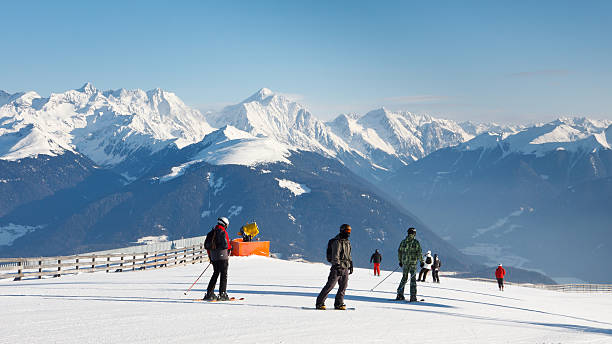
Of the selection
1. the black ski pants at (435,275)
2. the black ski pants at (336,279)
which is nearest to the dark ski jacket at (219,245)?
the black ski pants at (336,279)

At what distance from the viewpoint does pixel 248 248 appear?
46.9 metres

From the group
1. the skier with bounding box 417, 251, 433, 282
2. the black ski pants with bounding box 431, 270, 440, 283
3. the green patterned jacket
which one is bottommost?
the black ski pants with bounding box 431, 270, 440, 283

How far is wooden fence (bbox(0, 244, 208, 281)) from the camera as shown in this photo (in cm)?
3111

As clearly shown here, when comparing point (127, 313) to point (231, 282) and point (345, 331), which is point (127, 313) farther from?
point (231, 282)

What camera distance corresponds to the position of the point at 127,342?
35.6 feet

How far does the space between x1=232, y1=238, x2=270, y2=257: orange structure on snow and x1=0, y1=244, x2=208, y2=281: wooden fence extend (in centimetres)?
241

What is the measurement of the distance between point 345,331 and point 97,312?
634cm

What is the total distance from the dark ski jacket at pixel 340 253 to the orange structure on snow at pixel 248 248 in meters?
31.3

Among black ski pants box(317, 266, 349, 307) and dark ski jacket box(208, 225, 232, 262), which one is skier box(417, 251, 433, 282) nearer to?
black ski pants box(317, 266, 349, 307)

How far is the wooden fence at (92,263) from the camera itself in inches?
1225

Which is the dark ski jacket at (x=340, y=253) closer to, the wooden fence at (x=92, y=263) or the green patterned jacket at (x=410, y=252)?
the green patterned jacket at (x=410, y=252)

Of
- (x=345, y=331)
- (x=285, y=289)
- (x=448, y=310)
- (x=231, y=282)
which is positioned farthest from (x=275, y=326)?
(x=231, y=282)

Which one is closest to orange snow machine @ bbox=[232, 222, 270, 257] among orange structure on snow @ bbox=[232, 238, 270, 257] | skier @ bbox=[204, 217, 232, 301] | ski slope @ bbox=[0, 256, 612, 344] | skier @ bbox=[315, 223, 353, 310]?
orange structure on snow @ bbox=[232, 238, 270, 257]

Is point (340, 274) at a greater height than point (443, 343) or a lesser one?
greater
